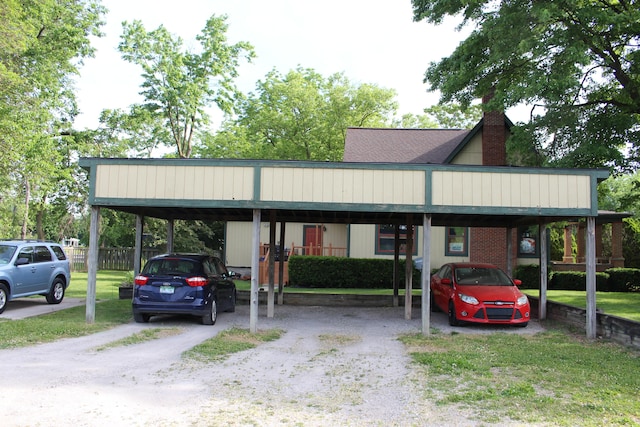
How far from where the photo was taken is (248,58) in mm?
32688

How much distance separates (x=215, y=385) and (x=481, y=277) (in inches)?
329

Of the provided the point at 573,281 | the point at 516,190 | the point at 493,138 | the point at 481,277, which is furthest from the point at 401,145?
the point at 516,190

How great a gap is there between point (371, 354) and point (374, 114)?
30269mm

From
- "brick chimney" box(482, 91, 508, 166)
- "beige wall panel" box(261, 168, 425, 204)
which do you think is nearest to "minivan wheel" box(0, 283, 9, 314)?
"beige wall panel" box(261, 168, 425, 204)

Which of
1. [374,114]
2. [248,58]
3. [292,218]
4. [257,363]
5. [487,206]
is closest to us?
[257,363]

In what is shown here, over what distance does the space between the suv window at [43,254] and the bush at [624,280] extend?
20.4 meters

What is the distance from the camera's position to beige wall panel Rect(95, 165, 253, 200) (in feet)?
36.8

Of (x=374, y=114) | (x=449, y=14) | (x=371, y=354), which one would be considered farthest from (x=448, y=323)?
(x=374, y=114)

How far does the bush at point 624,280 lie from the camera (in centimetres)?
2106

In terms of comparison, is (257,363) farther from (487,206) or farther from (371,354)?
(487,206)

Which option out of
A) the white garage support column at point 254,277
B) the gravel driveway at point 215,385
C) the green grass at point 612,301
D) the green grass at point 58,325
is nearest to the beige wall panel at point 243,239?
the green grass at point 612,301

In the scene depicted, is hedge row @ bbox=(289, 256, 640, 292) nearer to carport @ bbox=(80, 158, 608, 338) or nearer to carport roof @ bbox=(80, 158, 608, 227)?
carport @ bbox=(80, 158, 608, 338)

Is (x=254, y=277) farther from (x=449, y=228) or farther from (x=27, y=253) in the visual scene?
(x=449, y=228)

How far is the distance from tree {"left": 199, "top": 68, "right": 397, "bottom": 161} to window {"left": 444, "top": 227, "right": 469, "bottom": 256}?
14.0m
